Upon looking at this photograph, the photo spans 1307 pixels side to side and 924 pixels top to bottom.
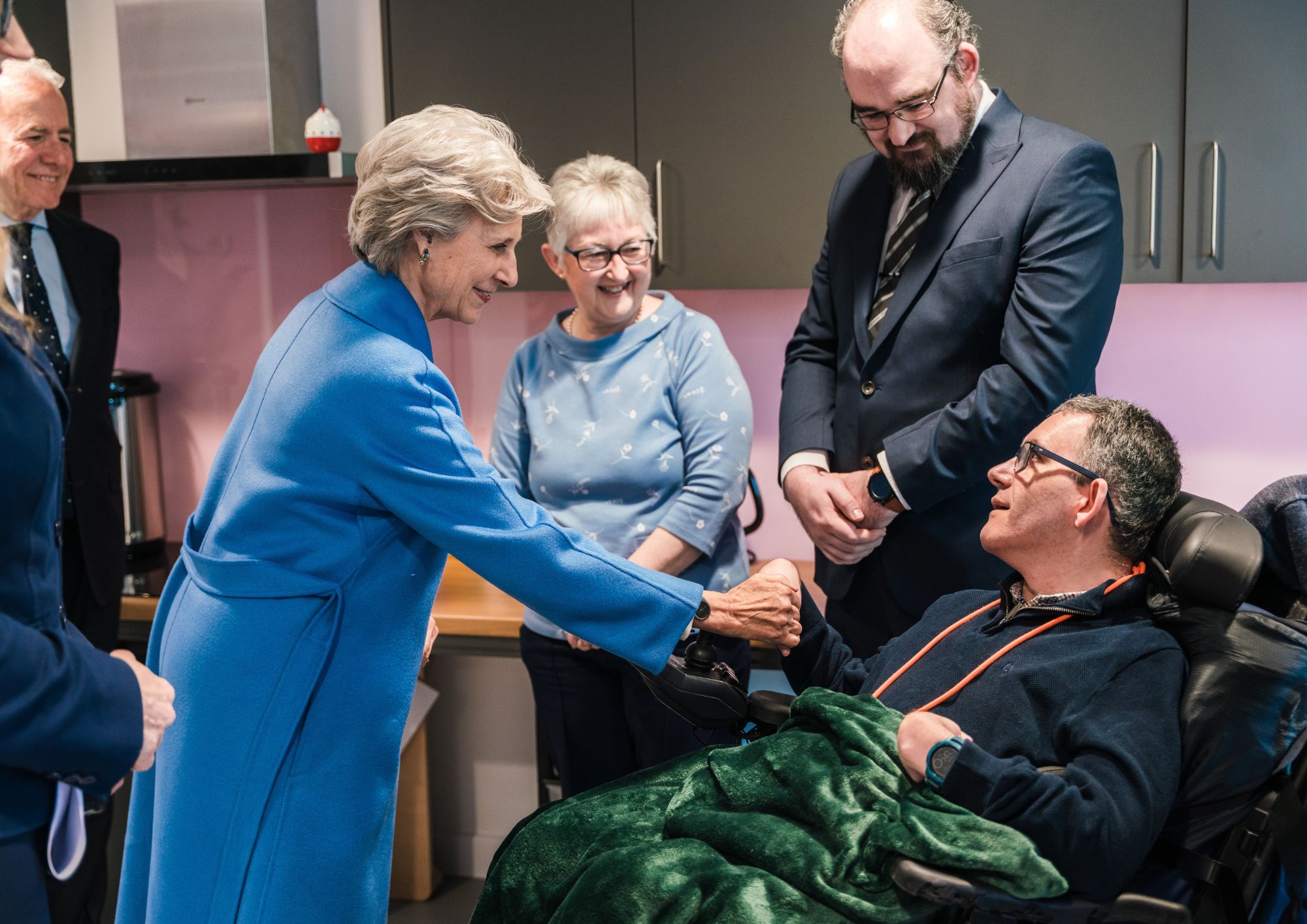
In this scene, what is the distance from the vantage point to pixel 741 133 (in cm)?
268

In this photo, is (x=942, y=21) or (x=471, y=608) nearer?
(x=942, y=21)

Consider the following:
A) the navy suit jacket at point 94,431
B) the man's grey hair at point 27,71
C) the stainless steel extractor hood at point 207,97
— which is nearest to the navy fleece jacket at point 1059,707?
the navy suit jacket at point 94,431

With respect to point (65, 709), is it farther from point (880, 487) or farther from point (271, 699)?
point (880, 487)

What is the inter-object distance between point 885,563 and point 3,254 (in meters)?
1.45

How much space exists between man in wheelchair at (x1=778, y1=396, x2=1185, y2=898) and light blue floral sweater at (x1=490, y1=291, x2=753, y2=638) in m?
0.42

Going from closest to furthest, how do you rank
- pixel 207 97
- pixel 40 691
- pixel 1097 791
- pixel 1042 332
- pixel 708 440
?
1. pixel 40 691
2. pixel 1097 791
3. pixel 1042 332
4. pixel 708 440
5. pixel 207 97

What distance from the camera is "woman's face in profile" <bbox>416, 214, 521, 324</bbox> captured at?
1.59 meters

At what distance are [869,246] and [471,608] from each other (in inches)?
49.9

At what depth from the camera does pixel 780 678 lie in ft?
10.6

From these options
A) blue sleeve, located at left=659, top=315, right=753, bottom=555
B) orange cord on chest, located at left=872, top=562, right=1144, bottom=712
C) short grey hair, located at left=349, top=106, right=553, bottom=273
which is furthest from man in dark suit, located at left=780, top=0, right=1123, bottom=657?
short grey hair, located at left=349, top=106, right=553, bottom=273

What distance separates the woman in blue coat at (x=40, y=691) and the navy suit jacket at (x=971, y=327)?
4.13ft

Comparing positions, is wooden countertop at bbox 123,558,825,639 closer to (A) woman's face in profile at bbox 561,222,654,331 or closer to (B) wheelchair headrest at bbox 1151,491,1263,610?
(A) woman's face in profile at bbox 561,222,654,331

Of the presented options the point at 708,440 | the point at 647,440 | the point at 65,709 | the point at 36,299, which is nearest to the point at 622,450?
the point at 647,440

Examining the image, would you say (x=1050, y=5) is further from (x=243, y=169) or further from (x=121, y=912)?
(x=121, y=912)
